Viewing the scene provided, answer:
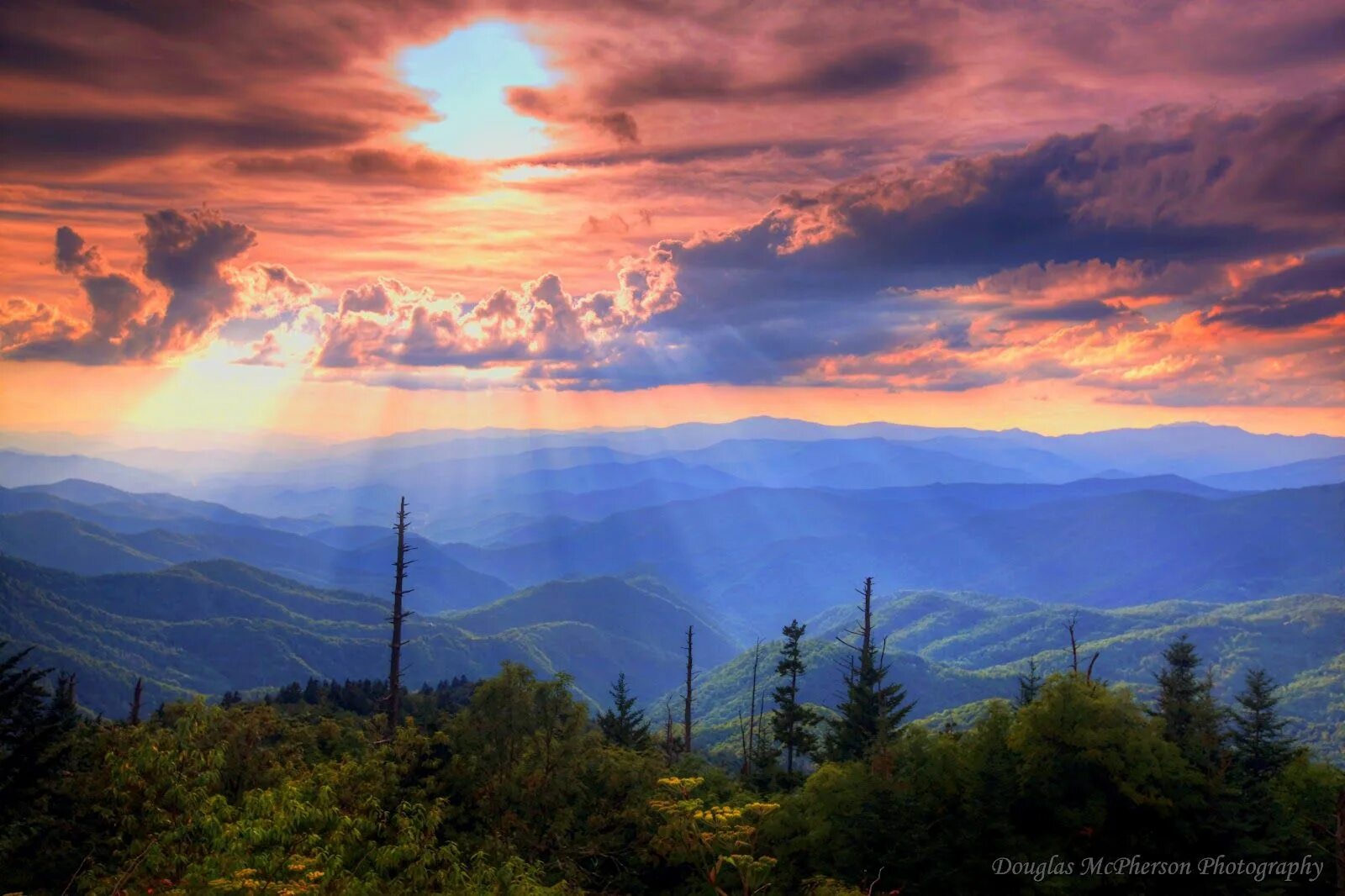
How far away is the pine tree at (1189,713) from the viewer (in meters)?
26.4

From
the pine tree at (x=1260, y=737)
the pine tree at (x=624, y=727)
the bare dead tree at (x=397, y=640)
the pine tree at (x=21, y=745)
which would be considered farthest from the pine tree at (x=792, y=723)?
the pine tree at (x=21, y=745)

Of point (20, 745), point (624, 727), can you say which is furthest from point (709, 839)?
point (624, 727)

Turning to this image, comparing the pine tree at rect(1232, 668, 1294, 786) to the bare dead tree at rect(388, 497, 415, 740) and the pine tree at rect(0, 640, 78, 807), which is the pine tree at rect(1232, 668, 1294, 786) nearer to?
the bare dead tree at rect(388, 497, 415, 740)

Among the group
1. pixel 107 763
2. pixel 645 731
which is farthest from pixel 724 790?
pixel 645 731

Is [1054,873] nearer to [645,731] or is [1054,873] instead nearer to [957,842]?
[957,842]

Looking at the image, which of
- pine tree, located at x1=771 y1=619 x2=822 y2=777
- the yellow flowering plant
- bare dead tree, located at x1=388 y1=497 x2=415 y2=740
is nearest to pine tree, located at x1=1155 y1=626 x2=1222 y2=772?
the yellow flowering plant

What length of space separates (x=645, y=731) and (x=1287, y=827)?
40.9 meters

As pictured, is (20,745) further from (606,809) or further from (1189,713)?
(1189,713)

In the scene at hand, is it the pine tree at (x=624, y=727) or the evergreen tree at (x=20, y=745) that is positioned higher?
the evergreen tree at (x=20, y=745)

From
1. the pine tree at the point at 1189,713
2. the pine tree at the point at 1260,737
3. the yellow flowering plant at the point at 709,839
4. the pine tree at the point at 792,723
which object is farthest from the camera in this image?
the pine tree at the point at 792,723

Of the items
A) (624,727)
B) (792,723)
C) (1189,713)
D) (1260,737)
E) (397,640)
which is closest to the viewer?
(397,640)

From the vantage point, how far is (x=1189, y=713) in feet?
166

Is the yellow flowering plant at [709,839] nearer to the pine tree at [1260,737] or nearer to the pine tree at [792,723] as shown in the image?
the pine tree at [1260,737]

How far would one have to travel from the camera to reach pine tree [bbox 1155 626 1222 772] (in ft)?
86.7
